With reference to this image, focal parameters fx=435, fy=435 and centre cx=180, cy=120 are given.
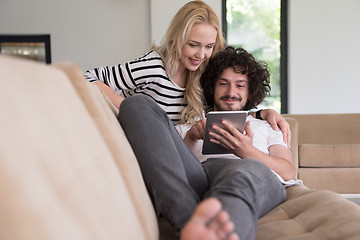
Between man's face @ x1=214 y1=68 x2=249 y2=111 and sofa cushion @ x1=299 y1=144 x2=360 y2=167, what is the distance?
1.62 metres

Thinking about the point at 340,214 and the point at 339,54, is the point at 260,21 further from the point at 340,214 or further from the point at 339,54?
the point at 340,214

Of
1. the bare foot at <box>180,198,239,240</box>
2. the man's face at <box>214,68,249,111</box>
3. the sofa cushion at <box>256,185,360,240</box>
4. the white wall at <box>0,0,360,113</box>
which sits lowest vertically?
the sofa cushion at <box>256,185,360,240</box>

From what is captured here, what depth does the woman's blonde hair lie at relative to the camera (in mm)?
2203

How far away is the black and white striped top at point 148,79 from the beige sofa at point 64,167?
3.52ft

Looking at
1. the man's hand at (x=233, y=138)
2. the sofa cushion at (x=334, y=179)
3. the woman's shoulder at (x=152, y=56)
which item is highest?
the woman's shoulder at (x=152, y=56)

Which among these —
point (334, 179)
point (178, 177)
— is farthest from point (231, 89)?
point (334, 179)

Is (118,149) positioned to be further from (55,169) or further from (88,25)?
(88,25)

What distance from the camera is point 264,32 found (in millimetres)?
6242

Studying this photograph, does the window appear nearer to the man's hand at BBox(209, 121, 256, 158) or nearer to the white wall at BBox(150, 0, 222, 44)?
the white wall at BBox(150, 0, 222, 44)

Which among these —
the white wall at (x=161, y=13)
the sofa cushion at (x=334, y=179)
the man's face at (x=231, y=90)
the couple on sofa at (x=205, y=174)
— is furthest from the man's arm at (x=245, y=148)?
the white wall at (x=161, y=13)

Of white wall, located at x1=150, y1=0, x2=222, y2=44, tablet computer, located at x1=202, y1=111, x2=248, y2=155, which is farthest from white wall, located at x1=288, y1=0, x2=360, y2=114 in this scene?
tablet computer, located at x1=202, y1=111, x2=248, y2=155

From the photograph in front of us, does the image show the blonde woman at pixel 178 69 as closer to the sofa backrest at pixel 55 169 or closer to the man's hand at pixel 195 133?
the man's hand at pixel 195 133

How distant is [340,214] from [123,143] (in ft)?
2.23

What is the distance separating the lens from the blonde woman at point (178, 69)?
2199 millimetres
